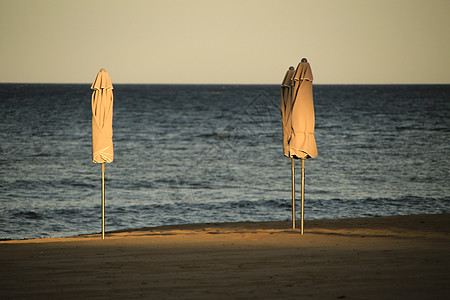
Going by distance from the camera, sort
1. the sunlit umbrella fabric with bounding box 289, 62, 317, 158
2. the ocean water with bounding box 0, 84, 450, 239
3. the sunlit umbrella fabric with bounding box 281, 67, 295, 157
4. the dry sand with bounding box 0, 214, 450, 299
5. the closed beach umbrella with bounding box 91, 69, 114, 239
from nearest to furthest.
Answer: the dry sand with bounding box 0, 214, 450, 299 < the sunlit umbrella fabric with bounding box 289, 62, 317, 158 < the closed beach umbrella with bounding box 91, 69, 114, 239 < the sunlit umbrella fabric with bounding box 281, 67, 295, 157 < the ocean water with bounding box 0, 84, 450, 239

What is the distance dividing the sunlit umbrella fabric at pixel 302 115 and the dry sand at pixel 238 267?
1.43 meters

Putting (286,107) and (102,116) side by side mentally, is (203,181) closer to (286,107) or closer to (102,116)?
(286,107)

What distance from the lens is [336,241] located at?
769 cm

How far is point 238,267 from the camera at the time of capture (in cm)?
599

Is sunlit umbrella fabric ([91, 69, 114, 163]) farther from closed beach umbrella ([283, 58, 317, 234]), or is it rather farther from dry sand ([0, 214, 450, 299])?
closed beach umbrella ([283, 58, 317, 234])

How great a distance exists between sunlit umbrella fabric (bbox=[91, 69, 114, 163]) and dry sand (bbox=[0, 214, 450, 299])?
1.46 meters

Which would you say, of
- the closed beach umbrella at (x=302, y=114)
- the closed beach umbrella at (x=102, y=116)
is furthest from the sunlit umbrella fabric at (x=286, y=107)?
the closed beach umbrella at (x=102, y=116)

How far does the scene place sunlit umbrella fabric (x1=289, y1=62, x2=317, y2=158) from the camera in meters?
7.83

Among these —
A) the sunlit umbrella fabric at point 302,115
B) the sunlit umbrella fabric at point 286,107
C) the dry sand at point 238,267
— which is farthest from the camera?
the sunlit umbrella fabric at point 286,107

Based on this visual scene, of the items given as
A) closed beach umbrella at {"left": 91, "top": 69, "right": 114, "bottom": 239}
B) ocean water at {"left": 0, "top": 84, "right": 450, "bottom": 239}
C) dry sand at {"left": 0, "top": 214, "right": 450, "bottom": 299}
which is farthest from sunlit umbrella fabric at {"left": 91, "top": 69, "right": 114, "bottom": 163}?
ocean water at {"left": 0, "top": 84, "right": 450, "bottom": 239}

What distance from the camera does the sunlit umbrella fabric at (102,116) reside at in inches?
315

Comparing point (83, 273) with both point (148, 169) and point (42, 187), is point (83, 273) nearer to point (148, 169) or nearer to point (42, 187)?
point (42, 187)

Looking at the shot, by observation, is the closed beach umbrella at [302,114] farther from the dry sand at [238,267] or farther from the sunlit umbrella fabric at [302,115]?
the dry sand at [238,267]

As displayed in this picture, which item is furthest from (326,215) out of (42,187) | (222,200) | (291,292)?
(42,187)
